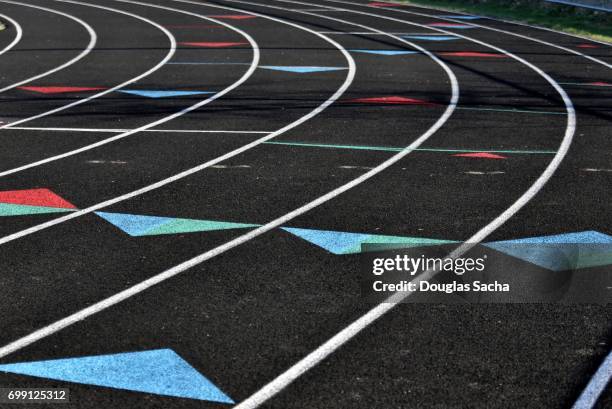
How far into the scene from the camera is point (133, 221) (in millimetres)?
9594

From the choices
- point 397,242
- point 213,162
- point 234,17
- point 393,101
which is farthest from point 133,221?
point 234,17

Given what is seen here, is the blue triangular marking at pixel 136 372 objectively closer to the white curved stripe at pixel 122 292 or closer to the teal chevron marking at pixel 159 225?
the white curved stripe at pixel 122 292

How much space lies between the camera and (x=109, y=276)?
8.07 metres

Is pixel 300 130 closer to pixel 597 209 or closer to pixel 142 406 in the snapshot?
pixel 597 209

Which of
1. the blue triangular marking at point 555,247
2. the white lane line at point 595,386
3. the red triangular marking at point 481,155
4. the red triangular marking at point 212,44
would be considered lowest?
the red triangular marking at point 212,44

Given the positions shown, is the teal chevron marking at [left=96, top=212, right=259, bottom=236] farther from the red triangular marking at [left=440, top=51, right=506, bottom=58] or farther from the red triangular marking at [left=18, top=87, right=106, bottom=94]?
the red triangular marking at [left=440, top=51, right=506, bottom=58]

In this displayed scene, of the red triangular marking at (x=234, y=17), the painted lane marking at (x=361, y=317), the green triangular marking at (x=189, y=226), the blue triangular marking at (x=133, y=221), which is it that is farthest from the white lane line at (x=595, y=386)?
the red triangular marking at (x=234, y=17)

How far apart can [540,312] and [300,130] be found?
23.5 ft

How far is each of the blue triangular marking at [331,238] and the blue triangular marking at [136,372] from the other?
250cm

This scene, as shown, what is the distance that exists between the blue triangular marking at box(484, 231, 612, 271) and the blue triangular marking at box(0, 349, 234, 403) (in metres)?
3.27

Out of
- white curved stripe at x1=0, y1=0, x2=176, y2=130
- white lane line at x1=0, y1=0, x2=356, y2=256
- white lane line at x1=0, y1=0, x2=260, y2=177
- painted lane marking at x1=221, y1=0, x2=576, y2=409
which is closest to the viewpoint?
painted lane marking at x1=221, y1=0, x2=576, y2=409

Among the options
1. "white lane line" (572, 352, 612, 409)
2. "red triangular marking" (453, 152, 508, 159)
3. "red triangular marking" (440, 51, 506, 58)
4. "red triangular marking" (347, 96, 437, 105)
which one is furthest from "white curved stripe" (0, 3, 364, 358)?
"red triangular marking" (440, 51, 506, 58)

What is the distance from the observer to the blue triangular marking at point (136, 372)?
6.06m

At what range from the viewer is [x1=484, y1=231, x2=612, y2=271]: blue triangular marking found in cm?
845
